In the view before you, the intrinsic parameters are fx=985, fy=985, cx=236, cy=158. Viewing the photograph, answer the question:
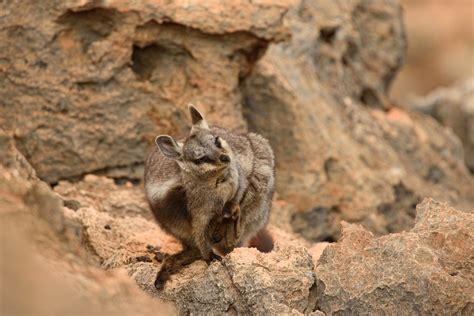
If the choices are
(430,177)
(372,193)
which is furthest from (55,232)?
(430,177)

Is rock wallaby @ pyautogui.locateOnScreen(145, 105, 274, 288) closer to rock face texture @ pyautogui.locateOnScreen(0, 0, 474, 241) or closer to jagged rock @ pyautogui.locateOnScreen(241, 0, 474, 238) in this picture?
rock face texture @ pyautogui.locateOnScreen(0, 0, 474, 241)

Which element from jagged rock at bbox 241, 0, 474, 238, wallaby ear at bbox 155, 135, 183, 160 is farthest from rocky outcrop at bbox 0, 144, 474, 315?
jagged rock at bbox 241, 0, 474, 238

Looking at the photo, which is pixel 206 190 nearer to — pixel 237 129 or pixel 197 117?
pixel 197 117

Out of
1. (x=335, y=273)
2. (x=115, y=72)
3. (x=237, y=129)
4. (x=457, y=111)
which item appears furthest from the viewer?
(x=457, y=111)

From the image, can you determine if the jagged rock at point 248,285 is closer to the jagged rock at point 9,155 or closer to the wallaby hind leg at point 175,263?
the wallaby hind leg at point 175,263

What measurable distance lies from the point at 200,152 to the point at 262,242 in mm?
1593

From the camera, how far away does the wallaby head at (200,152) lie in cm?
761

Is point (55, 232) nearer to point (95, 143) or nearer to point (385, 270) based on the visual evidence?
point (385, 270)

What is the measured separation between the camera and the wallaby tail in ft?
28.9

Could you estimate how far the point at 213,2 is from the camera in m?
10.3

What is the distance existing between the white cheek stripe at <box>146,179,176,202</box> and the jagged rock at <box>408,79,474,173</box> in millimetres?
7761

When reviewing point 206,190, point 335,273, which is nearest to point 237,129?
point 206,190

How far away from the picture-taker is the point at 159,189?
816cm

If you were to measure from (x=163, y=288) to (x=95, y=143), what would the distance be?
3354mm
